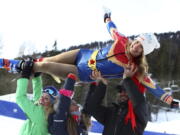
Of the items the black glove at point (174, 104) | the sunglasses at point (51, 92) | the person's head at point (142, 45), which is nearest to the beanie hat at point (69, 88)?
the sunglasses at point (51, 92)

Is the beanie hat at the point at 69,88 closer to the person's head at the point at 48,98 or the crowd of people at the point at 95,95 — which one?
the crowd of people at the point at 95,95

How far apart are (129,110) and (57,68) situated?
883 mm

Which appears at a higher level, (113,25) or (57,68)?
(113,25)

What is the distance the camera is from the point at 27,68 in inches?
102

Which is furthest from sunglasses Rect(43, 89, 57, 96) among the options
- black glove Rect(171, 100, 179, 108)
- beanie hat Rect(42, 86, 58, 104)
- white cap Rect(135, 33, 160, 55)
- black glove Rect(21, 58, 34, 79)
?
black glove Rect(171, 100, 179, 108)

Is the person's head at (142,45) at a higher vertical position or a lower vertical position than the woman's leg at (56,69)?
higher

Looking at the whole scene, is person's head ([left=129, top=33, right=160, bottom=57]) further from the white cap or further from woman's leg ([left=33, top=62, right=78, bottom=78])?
woman's leg ([left=33, top=62, right=78, bottom=78])

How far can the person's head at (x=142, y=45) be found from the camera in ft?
8.72

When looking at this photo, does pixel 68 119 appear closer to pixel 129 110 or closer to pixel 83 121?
pixel 83 121

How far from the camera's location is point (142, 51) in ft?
8.78

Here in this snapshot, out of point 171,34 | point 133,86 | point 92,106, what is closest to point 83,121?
point 92,106

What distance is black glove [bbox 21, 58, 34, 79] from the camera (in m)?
2.49

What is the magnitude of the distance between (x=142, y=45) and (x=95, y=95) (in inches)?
26.8

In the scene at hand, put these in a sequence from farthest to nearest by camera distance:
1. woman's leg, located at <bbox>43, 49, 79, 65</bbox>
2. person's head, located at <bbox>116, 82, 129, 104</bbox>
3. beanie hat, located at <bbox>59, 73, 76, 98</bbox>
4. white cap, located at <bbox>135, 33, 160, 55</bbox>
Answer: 1. woman's leg, located at <bbox>43, 49, 79, 65</bbox>
2. white cap, located at <bbox>135, 33, 160, 55</bbox>
3. person's head, located at <bbox>116, 82, 129, 104</bbox>
4. beanie hat, located at <bbox>59, 73, 76, 98</bbox>
